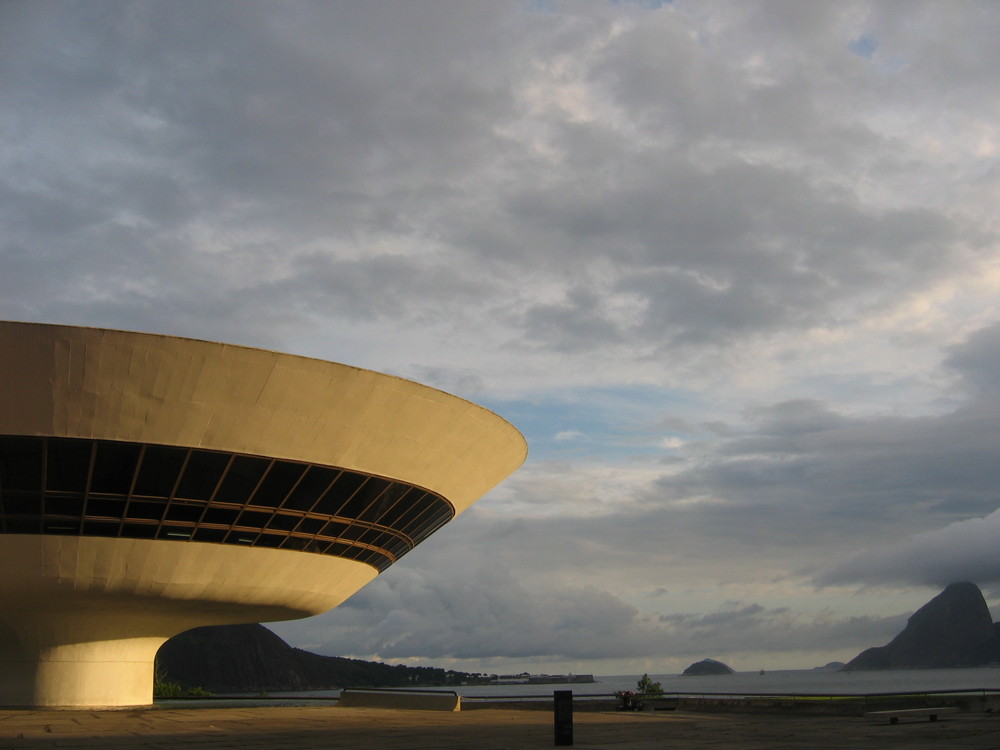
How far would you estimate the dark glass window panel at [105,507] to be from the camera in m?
21.3

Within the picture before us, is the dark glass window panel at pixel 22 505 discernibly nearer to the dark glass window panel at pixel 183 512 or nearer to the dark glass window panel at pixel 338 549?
the dark glass window panel at pixel 183 512

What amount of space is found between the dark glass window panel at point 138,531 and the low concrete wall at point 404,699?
42.2ft

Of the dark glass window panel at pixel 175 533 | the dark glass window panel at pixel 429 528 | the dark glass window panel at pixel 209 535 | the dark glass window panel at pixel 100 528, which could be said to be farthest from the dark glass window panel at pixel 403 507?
the dark glass window panel at pixel 100 528

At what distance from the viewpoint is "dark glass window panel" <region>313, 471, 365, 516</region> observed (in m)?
24.0

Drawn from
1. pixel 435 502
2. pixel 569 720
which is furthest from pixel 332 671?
pixel 569 720

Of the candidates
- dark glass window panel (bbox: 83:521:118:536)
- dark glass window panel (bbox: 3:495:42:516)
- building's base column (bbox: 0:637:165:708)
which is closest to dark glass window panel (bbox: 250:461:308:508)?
dark glass window panel (bbox: 83:521:118:536)

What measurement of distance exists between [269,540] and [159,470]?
395 centimetres

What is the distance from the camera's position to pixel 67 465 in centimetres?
2070

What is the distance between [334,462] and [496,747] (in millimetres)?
10309

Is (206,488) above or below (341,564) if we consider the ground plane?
above

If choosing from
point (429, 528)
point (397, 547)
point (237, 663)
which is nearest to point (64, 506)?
point (397, 547)

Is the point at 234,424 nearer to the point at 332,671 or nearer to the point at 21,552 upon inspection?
the point at 21,552

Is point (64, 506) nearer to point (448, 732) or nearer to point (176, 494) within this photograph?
point (176, 494)

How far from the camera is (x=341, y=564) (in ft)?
88.6
